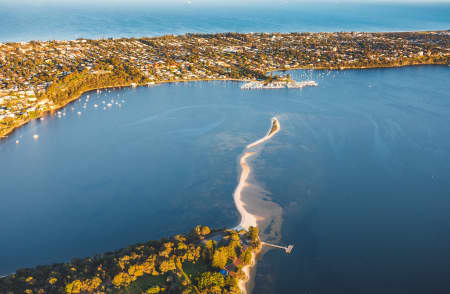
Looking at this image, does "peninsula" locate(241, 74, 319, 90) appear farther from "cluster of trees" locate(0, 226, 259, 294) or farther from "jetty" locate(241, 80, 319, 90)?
"cluster of trees" locate(0, 226, 259, 294)

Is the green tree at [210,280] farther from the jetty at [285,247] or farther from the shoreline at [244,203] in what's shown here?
the jetty at [285,247]

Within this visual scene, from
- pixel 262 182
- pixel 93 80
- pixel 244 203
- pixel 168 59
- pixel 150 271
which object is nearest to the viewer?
pixel 150 271

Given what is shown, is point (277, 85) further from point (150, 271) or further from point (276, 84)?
point (150, 271)


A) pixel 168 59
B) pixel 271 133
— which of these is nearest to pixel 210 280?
pixel 271 133

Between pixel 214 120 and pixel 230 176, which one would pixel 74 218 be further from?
pixel 214 120

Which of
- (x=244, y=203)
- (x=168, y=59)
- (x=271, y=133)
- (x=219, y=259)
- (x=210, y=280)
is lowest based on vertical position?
(x=210, y=280)

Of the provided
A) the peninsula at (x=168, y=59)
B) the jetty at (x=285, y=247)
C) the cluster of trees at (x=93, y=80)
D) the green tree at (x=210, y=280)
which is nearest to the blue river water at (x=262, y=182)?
the jetty at (x=285, y=247)

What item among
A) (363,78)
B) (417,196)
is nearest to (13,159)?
(417,196)
